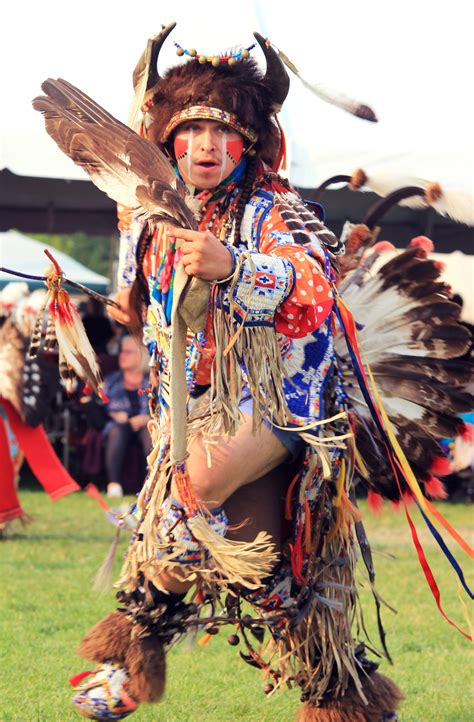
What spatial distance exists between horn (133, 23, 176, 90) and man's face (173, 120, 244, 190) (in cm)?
19

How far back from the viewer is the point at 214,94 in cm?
269

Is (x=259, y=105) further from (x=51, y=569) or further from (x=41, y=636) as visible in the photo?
(x=51, y=569)

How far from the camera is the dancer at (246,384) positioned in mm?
2383

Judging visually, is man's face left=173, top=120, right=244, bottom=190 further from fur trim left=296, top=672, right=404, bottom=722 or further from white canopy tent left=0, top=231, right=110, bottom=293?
white canopy tent left=0, top=231, right=110, bottom=293

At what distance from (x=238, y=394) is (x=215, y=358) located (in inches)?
4.0

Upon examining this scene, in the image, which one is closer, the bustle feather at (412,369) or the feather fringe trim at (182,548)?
the feather fringe trim at (182,548)

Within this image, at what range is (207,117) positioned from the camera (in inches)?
105

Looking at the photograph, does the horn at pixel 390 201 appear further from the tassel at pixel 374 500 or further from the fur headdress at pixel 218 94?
the tassel at pixel 374 500

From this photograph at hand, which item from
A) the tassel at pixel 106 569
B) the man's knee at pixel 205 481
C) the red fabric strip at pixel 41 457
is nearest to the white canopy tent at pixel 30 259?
the red fabric strip at pixel 41 457

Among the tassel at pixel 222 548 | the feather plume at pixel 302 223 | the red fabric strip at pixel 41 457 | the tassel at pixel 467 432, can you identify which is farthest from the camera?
the red fabric strip at pixel 41 457

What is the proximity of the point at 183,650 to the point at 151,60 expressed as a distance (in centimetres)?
228

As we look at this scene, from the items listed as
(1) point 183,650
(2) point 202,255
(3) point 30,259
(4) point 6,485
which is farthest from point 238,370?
(3) point 30,259

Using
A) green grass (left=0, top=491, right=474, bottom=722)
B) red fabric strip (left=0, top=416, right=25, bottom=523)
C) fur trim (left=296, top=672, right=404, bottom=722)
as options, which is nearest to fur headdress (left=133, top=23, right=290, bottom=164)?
→ fur trim (left=296, top=672, right=404, bottom=722)

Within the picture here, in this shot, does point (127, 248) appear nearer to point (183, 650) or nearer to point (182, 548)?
point (182, 548)
